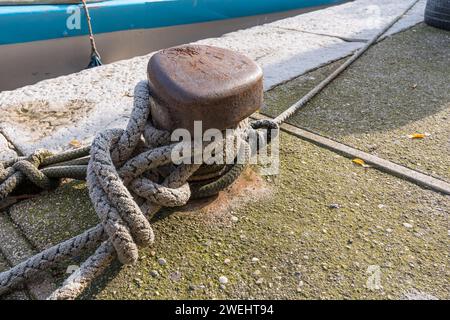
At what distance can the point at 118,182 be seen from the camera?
4.47ft

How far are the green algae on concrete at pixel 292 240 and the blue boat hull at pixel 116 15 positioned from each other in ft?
11.0

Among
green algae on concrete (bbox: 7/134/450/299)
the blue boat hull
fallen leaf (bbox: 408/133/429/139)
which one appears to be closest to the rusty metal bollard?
green algae on concrete (bbox: 7/134/450/299)

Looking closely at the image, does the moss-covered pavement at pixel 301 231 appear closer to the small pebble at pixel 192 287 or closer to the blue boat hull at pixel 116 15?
the small pebble at pixel 192 287

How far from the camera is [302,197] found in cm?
176

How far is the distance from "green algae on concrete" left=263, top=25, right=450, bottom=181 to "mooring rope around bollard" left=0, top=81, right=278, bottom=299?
31.2 inches

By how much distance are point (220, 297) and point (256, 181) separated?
63 centimetres

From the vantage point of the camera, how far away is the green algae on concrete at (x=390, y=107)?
2.10 m

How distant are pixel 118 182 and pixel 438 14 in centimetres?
375

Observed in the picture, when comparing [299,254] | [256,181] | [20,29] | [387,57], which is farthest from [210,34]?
[299,254]

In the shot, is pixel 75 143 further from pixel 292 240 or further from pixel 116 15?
pixel 116 15

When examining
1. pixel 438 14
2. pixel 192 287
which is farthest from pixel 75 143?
pixel 438 14

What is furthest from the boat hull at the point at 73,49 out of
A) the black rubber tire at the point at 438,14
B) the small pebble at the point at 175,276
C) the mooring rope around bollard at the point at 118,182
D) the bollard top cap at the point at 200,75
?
the small pebble at the point at 175,276

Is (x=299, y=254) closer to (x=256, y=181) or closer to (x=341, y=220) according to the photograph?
(x=341, y=220)

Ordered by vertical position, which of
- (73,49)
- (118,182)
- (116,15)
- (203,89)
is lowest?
(73,49)
